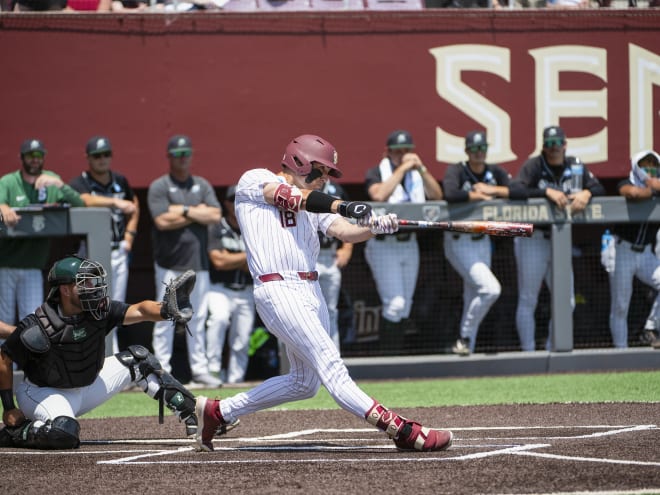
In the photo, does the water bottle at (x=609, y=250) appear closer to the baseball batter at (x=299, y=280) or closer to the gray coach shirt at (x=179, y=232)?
the gray coach shirt at (x=179, y=232)

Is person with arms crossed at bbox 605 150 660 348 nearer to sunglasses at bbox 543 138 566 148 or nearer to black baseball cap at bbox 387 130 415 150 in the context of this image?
sunglasses at bbox 543 138 566 148

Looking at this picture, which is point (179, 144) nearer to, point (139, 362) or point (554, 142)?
point (554, 142)

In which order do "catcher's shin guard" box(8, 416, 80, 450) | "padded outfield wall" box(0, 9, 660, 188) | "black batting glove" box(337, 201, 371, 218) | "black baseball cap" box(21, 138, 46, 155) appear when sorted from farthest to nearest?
1. "padded outfield wall" box(0, 9, 660, 188)
2. "black baseball cap" box(21, 138, 46, 155)
3. "catcher's shin guard" box(8, 416, 80, 450)
4. "black batting glove" box(337, 201, 371, 218)

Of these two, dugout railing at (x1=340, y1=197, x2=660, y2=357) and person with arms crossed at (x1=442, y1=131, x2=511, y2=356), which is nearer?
person with arms crossed at (x1=442, y1=131, x2=511, y2=356)

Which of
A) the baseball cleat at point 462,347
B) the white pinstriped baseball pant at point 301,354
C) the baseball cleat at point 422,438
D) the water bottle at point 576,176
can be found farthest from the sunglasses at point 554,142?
the baseball cleat at point 422,438

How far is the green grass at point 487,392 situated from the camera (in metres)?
8.85

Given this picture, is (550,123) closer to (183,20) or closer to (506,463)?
(183,20)

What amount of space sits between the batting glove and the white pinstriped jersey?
1.26 feet

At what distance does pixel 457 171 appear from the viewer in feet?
34.4

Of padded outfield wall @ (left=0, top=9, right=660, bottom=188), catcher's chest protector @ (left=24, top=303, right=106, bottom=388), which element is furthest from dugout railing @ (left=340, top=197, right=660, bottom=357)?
catcher's chest protector @ (left=24, top=303, right=106, bottom=388)

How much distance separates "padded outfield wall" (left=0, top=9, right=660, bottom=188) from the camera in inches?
440

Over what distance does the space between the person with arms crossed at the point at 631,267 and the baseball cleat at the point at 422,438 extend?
16.3 ft

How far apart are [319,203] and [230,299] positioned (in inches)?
184

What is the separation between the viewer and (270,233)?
6.21 m
